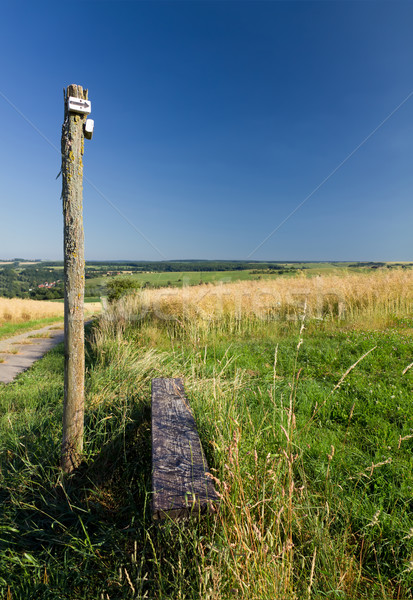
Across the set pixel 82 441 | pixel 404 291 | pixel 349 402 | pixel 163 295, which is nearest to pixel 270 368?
pixel 349 402

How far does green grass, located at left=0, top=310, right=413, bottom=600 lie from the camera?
1489mm

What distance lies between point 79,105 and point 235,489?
2684 millimetres

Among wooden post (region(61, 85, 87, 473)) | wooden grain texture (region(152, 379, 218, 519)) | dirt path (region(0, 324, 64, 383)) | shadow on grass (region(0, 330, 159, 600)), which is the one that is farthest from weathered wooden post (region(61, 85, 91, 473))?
dirt path (region(0, 324, 64, 383))

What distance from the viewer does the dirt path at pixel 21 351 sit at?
6.75m

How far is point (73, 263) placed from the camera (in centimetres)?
237

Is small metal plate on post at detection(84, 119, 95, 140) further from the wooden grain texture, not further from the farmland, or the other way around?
the farmland

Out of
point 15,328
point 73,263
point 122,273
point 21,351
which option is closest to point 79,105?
point 73,263

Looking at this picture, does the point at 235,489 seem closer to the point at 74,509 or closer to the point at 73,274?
the point at 74,509

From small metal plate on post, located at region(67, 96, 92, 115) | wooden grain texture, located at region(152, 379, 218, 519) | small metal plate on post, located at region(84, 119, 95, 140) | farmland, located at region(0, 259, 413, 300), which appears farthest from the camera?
farmland, located at region(0, 259, 413, 300)

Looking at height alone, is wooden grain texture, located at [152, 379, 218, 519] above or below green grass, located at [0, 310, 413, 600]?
above

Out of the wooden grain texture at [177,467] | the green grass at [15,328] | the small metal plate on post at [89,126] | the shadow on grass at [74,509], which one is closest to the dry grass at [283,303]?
the shadow on grass at [74,509]

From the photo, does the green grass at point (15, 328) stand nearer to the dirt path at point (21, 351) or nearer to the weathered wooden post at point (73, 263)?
the dirt path at point (21, 351)

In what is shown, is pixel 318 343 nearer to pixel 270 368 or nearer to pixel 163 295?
pixel 270 368

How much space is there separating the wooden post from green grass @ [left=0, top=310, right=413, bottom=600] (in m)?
0.24
